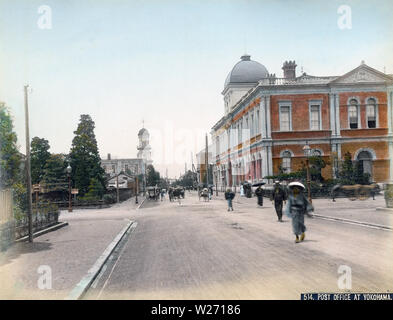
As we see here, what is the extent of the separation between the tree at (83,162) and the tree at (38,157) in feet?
13.5

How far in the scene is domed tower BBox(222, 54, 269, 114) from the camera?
7294 cm

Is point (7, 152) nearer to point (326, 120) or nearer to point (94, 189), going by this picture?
point (326, 120)

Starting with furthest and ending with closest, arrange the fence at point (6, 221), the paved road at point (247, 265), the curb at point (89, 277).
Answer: the fence at point (6, 221)
the curb at point (89, 277)
the paved road at point (247, 265)

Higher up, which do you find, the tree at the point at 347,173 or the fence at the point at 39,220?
the tree at the point at 347,173

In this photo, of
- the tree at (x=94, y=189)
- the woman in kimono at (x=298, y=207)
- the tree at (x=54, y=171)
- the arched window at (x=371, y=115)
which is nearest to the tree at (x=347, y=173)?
the arched window at (x=371, y=115)

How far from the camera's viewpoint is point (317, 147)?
152 feet

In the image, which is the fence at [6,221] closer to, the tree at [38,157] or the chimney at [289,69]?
the chimney at [289,69]

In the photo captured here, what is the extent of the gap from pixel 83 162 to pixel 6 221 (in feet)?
142

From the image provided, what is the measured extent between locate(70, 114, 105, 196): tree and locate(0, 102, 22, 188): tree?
41.4 metres

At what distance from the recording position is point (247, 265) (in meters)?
9.04

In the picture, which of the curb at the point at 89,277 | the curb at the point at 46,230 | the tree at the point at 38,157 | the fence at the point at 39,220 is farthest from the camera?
the tree at the point at 38,157

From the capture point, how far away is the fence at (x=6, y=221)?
42.4 ft

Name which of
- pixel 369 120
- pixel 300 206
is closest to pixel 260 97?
pixel 369 120
